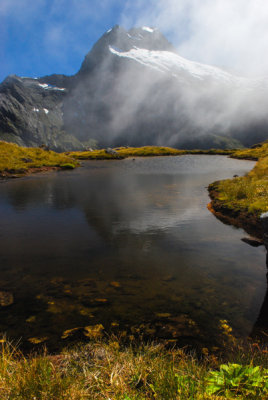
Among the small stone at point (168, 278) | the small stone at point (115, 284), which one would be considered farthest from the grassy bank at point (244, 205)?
the small stone at point (115, 284)

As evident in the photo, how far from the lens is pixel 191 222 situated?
2141 cm

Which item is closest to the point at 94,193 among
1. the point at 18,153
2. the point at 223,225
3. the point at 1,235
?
the point at 1,235

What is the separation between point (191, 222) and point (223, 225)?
288cm

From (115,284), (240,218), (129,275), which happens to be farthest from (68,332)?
(240,218)

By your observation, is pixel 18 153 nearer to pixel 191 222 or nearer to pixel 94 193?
pixel 94 193

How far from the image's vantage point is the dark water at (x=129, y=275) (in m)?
8.45

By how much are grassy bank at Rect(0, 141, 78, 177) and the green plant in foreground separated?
6501cm

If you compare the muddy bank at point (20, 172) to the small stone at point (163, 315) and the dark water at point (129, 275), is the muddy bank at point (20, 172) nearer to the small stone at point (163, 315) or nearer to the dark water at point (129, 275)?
the dark water at point (129, 275)

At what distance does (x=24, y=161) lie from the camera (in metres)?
71.6

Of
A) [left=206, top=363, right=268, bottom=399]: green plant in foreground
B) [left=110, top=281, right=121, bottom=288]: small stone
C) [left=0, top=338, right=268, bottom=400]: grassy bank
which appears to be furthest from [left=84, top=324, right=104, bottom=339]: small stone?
[left=206, top=363, right=268, bottom=399]: green plant in foreground

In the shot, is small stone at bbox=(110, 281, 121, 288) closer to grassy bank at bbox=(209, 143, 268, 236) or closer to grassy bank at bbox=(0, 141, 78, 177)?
grassy bank at bbox=(209, 143, 268, 236)

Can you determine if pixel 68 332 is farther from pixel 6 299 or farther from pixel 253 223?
pixel 253 223

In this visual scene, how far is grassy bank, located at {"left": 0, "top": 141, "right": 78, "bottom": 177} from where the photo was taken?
62.0 metres

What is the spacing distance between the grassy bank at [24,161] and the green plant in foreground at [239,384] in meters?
65.0
